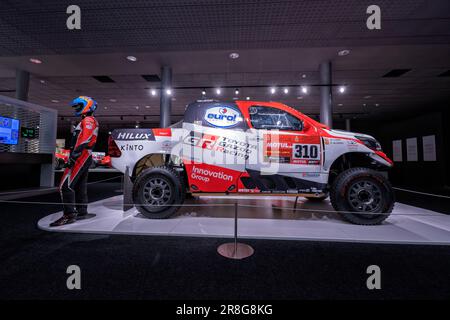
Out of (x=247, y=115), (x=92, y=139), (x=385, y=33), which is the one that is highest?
(x=385, y=33)

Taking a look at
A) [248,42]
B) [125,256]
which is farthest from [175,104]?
[125,256]

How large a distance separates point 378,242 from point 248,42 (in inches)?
186

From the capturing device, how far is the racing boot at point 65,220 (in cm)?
274

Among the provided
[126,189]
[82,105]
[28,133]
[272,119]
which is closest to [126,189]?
[126,189]

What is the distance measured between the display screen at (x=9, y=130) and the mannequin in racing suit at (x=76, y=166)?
453 cm

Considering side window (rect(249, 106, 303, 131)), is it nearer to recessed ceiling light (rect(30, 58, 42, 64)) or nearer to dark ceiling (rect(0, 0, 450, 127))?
dark ceiling (rect(0, 0, 450, 127))

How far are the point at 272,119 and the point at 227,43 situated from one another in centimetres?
298

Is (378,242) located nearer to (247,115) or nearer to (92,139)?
(247,115)

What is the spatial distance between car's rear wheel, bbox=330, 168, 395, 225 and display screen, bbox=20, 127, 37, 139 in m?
8.18

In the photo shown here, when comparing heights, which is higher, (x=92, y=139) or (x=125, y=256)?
(x=92, y=139)

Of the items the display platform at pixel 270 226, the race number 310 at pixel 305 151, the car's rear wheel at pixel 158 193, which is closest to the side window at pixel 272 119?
the race number 310 at pixel 305 151

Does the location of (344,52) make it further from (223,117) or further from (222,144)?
(222,144)

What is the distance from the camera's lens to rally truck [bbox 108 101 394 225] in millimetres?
2984
